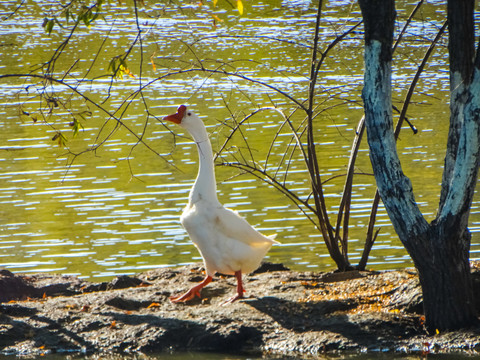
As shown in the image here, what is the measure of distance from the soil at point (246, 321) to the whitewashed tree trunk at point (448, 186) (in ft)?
0.98

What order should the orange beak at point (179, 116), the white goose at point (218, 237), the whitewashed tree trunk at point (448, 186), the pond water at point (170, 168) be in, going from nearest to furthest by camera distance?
1. the whitewashed tree trunk at point (448, 186)
2. the white goose at point (218, 237)
3. the orange beak at point (179, 116)
4. the pond water at point (170, 168)

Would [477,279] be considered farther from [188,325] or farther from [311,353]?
[188,325]

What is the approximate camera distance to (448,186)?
679 cm

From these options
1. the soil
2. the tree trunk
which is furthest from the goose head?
the tree trunk

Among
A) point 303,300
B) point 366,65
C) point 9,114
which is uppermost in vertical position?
point 366,65

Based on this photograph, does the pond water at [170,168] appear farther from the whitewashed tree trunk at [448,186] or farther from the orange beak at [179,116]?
the whitewashed tree trunk at [448,186]

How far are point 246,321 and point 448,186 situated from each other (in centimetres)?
197

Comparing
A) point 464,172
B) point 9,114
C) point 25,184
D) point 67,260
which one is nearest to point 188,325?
point 464,172

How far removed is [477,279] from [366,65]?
2.02 meters

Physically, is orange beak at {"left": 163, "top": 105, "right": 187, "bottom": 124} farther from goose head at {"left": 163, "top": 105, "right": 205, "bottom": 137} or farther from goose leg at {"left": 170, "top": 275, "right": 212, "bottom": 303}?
goose leg at {"left": 170, "top": 275, "right": 212, "bottom": 303}

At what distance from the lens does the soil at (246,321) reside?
270 inches

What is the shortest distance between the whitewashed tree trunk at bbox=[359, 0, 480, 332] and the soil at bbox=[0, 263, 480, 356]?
298 mm

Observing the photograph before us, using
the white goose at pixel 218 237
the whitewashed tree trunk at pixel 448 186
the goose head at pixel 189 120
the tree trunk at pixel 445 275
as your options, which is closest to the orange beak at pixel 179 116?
the goose head at pixel 189 120

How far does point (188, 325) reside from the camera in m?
7.28
